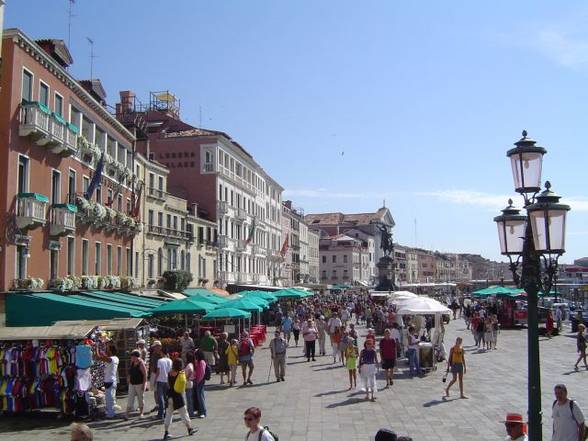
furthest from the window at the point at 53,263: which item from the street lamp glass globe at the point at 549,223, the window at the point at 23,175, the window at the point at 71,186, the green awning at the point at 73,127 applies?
the street lamp glass globe at the point at 549,223

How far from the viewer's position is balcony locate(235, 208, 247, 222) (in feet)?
184

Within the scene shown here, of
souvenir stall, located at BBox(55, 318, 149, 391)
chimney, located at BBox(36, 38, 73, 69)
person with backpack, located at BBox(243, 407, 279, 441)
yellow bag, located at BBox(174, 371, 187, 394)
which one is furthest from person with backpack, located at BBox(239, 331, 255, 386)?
chimney, located at BBox(36, 38, 73, 69)

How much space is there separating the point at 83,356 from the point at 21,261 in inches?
311

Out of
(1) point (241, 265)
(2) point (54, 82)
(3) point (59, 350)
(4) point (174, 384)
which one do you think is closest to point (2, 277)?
(3) point (59, 350)

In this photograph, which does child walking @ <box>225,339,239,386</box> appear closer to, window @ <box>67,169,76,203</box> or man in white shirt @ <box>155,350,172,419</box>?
man in white shirt @ <box>155,350,172,419</box>

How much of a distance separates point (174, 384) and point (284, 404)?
12.6 ft

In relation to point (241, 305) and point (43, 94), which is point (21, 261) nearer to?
point (43, 94)

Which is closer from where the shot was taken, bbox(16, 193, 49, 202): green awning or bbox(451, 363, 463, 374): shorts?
bbox(451, 363, 463, 374): shorts

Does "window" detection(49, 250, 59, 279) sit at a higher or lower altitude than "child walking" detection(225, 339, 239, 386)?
higher

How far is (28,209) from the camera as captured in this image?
19828 millimetres

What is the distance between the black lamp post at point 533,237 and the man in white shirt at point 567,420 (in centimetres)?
120

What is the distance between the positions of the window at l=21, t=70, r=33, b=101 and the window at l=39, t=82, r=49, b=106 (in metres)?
0.75

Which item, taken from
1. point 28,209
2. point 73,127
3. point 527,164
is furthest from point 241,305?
point 527,164

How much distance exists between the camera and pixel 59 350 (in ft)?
46.0
